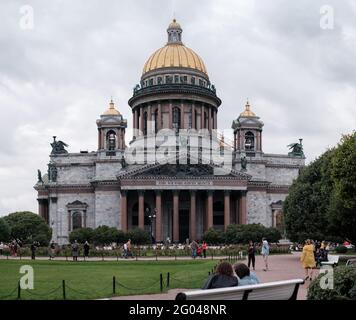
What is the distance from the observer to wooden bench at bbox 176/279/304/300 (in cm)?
1010

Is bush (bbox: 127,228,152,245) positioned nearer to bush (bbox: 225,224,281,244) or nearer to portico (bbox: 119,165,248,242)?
portico (bbox: 119,165,248,242)

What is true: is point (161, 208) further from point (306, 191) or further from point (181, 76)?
point (306, 191)

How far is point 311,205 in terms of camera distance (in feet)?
175

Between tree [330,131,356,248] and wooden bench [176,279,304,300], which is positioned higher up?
tree [330,131,356,248]

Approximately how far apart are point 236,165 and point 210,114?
15882 millimetres

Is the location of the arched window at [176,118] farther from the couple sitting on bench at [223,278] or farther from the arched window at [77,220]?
the couple sitting on bench at [223,278]

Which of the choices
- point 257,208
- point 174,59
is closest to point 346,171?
point 257,208

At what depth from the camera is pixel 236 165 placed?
98.9 meters

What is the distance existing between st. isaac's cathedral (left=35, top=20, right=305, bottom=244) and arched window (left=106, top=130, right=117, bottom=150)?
0.52 ft

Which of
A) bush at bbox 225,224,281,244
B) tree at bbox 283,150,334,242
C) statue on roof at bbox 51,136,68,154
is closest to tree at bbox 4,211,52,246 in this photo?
statue on roof at bbox 51,136,68,154

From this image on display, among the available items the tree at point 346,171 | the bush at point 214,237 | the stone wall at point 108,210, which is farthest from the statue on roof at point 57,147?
the tree at point 346,171

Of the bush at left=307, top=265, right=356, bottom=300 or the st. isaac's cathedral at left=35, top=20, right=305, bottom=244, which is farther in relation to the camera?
the st. isaac's cathedral at left=35, top=20, right=305, bottom=244

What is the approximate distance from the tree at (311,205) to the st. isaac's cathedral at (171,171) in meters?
31.8
